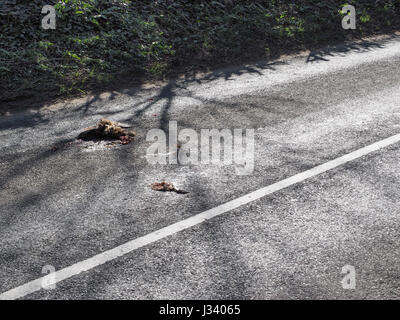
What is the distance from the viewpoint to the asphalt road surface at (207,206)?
3.34 m

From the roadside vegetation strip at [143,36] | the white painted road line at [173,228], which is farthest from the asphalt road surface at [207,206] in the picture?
the roadside vegetation strip at [143,36]

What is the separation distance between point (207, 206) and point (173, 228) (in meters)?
0.47

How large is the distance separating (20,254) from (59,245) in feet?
0.99

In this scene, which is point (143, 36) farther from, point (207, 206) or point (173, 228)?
point (173, 228)

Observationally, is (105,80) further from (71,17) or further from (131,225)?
(131,225)

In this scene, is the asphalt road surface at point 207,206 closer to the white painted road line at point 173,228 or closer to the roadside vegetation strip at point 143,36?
the white painted road line at point 173,228

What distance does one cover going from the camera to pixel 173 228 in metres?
3.97

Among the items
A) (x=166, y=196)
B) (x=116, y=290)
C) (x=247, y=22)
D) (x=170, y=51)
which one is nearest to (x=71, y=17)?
(x=170, y=51)

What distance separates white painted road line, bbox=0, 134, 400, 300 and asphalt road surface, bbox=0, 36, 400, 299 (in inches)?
0.6

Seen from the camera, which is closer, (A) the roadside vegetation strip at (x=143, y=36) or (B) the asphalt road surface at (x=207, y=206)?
(B) the asphalt road surface at (x=207, y=206)

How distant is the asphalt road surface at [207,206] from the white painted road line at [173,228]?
2 cm

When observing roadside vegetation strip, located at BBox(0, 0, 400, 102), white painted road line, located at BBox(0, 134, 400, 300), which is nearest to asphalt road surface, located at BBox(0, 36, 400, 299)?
white painted road line, located at BBox(0, 134, 400, 300)

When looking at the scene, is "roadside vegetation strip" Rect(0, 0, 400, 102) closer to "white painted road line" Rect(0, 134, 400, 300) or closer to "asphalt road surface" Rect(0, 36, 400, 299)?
"asphalt road surface" Rect(0, 36, 400, 299)

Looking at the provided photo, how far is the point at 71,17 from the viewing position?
985 centimetres
